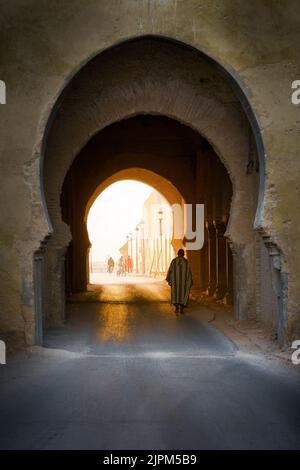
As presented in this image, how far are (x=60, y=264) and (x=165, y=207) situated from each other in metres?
27.8

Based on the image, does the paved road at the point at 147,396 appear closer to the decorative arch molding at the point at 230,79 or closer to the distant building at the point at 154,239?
the decorative arch molding at the point at 230,79

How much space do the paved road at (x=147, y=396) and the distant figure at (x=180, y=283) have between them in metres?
3.24

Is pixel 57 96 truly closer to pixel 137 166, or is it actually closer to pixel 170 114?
pixel 170 114

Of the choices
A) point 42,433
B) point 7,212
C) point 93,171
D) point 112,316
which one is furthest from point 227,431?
point 93,171

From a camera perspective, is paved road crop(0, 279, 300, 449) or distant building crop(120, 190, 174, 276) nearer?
paved road crop(0, 279, 300, 449)

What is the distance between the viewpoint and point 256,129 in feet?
27.1

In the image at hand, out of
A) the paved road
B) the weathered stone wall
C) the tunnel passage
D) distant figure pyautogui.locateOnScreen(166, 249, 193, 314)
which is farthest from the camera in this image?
the tunnel passage

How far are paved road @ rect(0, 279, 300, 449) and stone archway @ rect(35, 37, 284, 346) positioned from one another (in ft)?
5.60

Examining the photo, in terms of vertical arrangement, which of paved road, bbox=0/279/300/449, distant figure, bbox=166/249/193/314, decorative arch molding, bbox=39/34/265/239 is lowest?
paved road, bbox=0/279/300/449

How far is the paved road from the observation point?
4516 millimetres

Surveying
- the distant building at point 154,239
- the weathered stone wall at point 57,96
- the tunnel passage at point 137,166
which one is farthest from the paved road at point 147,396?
the distant building at point 154,239

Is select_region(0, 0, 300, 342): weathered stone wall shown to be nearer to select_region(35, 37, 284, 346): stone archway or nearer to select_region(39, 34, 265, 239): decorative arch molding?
select_region(39, 34, 265, 239): decorative arch molding

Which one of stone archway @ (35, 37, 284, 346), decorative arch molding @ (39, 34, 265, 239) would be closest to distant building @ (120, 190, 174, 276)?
stone archway @ (35, 37, 284, 346)

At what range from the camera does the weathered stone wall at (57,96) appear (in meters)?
8.03
